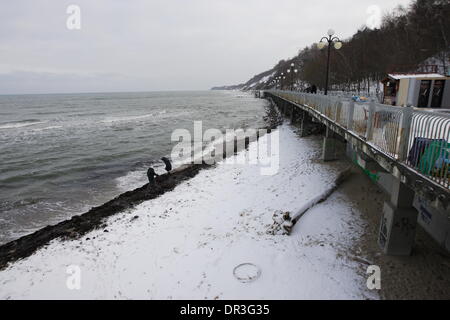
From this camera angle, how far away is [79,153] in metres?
20.8

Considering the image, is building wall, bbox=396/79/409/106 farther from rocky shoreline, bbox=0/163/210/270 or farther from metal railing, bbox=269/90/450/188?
rocky shoreline, bbox=0/163/210/270

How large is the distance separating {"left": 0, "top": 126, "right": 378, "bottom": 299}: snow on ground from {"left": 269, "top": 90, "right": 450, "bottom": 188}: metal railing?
9.01 feet

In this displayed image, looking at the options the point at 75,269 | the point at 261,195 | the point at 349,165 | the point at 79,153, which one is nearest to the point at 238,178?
the point at 261,195

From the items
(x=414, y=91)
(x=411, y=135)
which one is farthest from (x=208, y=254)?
(x=414, y=91)

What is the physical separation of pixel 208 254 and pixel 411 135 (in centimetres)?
515

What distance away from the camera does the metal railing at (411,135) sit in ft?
12.9

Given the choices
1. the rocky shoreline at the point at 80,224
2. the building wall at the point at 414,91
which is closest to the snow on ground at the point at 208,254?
the rocky shoreline at the point at 80,224

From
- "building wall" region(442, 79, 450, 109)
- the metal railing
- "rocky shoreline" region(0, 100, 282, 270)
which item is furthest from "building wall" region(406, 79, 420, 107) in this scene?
"rocky shoreline" region(0, 100, 282, 270)

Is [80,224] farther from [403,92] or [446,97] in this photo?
[446,97]

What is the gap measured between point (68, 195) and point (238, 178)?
321 inches

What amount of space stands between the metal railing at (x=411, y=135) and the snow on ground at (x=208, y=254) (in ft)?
9.01

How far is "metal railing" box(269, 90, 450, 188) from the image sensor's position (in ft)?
12.9

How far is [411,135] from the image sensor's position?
4.66 m
